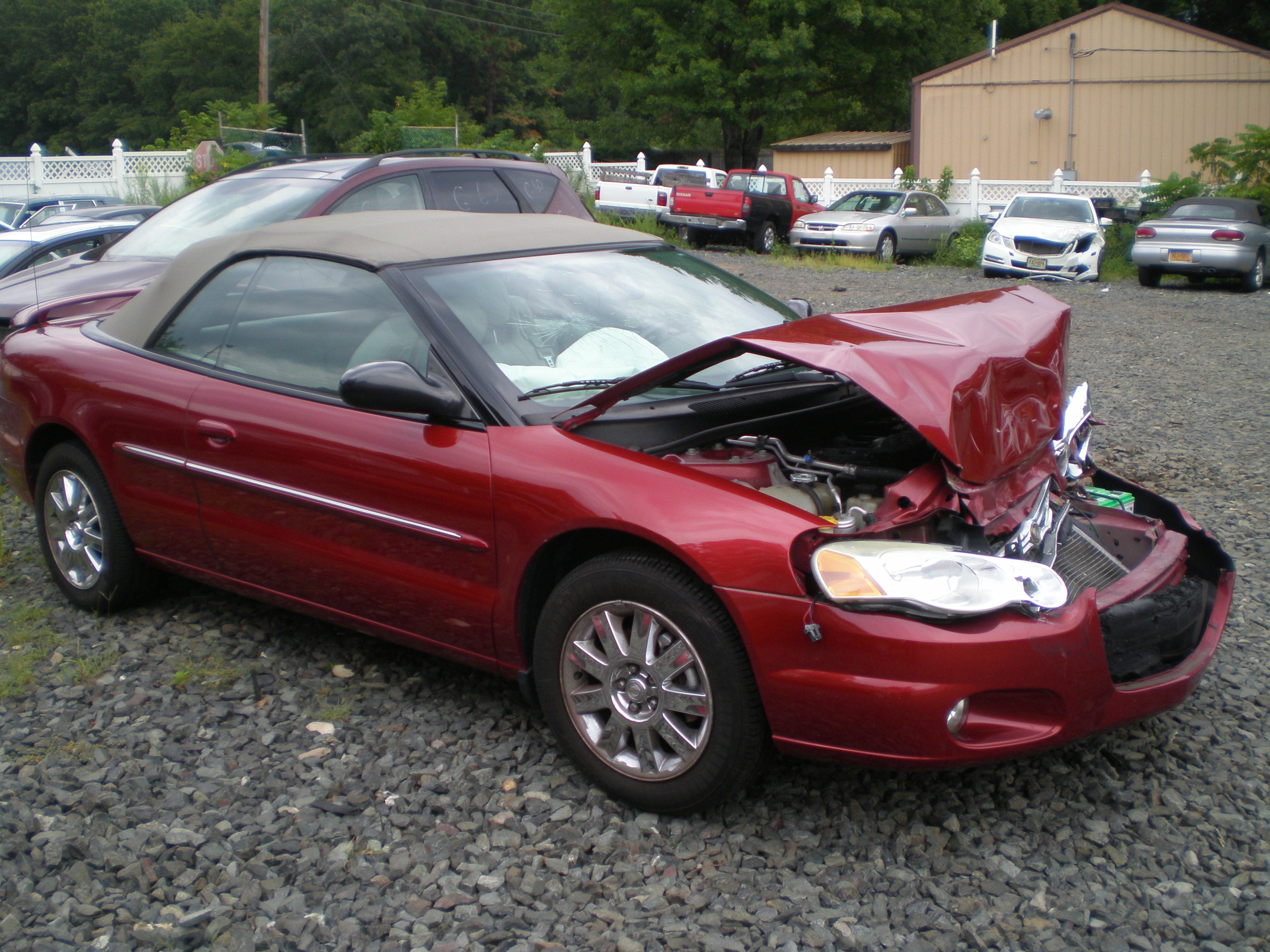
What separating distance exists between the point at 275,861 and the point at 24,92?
8010cm

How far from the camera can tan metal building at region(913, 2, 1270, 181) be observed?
28.9 m

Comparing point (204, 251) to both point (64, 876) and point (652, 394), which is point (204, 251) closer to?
point (652, 394)

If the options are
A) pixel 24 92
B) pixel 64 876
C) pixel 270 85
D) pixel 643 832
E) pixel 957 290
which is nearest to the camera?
pixel 64 876

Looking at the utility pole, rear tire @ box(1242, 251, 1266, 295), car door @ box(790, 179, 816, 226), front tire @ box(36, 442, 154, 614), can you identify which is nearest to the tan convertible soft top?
front tire @ box(36, 442, 154, 614)

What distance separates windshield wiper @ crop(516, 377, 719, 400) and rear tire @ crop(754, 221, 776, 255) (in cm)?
1897

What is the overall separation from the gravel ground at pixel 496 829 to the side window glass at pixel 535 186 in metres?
4.41

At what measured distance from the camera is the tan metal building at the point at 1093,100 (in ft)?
94.7

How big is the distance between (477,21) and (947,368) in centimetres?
6577

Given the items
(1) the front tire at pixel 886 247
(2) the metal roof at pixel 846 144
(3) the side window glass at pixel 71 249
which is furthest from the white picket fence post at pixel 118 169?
(3) the side window glass at pixel 71 249

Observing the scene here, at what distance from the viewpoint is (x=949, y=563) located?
8.41 ft

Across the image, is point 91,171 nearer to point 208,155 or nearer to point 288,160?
point 208,155

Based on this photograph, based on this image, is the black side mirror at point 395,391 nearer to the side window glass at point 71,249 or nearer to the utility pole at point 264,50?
the side window glass at point 71,249

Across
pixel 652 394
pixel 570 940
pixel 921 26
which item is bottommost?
pixel 570 940

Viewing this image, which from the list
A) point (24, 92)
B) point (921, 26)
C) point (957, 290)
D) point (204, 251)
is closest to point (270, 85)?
point (24, 92)
